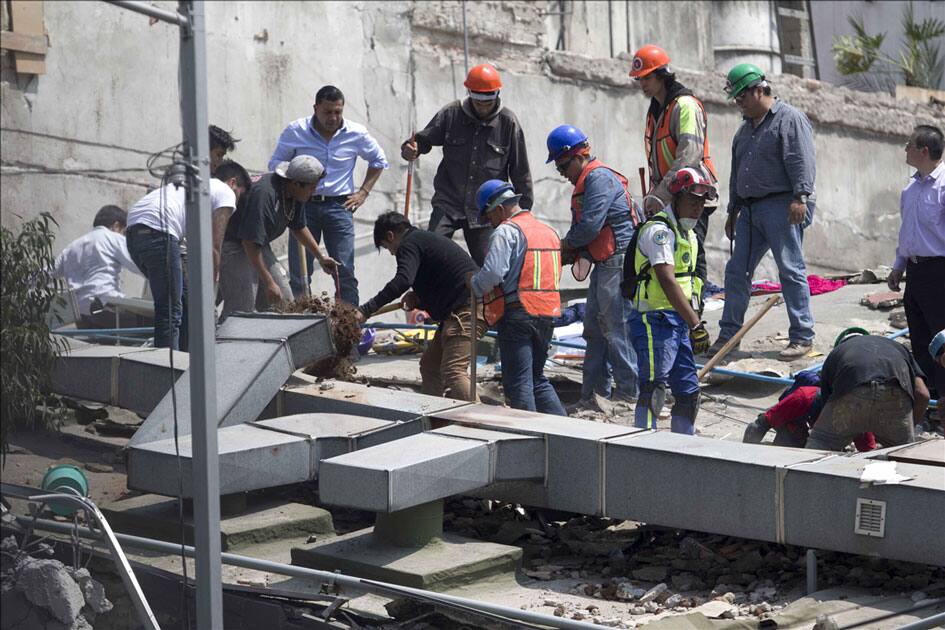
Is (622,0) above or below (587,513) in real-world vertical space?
above

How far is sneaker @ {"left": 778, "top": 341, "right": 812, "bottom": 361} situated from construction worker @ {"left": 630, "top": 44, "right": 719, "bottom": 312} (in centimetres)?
94

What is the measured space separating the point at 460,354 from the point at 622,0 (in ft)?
33.2

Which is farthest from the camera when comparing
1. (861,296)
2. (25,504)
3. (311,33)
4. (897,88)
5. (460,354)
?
(897,88)

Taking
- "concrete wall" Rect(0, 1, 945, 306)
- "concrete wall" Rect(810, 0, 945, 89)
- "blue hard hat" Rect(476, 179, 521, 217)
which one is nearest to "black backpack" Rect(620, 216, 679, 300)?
"blue hard hat" Rect(476, 179, 521, 217)

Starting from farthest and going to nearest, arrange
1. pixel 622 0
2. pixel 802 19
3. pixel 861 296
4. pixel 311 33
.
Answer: pixel 802 19, pixel 622 0, pixel 311 33, pixel 861 296

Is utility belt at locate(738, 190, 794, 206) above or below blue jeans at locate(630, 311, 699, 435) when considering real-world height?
above

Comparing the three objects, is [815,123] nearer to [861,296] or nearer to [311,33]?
[861,296]

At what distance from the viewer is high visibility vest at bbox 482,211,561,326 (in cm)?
809

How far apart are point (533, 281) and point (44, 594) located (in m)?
3.87

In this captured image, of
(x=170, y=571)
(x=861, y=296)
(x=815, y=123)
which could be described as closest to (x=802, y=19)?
(x=815, y=123)

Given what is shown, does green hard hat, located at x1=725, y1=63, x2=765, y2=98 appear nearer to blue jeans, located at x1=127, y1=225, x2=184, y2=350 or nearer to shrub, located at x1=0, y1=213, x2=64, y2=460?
blue jeans, located at x1=127, y1=225, x2=184, y2=350

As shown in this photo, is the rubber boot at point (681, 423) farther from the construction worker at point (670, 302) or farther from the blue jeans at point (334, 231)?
the blue jeans at point (334, 231)

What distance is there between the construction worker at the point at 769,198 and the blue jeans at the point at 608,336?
1.03 metres

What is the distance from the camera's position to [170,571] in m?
5.33
